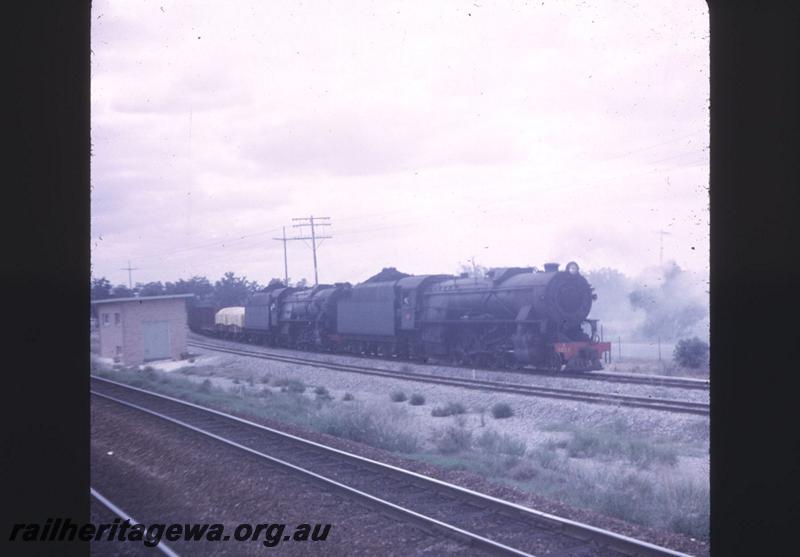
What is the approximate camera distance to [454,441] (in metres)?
13.3

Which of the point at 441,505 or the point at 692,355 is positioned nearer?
the point at 441,505

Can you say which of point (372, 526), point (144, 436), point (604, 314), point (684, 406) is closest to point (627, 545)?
point (372, 526)

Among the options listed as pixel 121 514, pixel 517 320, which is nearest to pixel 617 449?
pixel 121 514

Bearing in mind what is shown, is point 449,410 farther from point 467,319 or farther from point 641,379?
point 467,319

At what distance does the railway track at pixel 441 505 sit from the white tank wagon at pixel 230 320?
115ft

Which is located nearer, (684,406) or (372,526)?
(372,526)

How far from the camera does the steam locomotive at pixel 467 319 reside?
22312 millimetres

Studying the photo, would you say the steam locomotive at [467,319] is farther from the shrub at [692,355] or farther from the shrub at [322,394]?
the shrub at [322,394]

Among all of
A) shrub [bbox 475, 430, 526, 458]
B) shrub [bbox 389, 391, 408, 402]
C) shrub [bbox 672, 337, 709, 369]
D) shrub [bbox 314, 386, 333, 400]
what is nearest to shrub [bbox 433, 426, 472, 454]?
shrub [bbox 475, 430, 526, 458]

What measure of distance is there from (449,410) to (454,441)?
3190 millimetres
